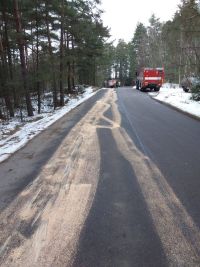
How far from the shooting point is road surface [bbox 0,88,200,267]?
13.5 ft

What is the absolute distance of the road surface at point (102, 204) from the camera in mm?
4125

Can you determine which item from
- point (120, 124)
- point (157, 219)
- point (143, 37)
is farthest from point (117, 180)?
point (143, 37)

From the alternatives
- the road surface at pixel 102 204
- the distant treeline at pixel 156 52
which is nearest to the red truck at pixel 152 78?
the distant treeline at pixel 156 52

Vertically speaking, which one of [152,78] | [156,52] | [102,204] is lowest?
[102,204]

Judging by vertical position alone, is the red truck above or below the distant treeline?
below

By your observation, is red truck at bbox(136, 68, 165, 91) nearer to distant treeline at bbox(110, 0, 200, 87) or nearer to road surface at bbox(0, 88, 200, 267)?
distant treeline at bbox(110, 0, 200, 87)

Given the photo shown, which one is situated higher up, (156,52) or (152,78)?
(156,52)

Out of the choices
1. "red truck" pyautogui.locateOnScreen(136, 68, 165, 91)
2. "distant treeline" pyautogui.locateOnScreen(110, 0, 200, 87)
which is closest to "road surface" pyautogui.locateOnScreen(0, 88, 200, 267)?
"red truck" pyautogui.locateOnScreen(136, 68, 165, 91)

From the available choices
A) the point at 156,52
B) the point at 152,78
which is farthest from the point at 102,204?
the point at 156,52

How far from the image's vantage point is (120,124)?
14164 mm

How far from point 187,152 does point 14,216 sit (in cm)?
533

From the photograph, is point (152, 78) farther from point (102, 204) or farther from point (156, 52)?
point (156, 52)

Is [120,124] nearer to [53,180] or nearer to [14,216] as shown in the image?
[53,180]

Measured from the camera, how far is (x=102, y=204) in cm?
562
